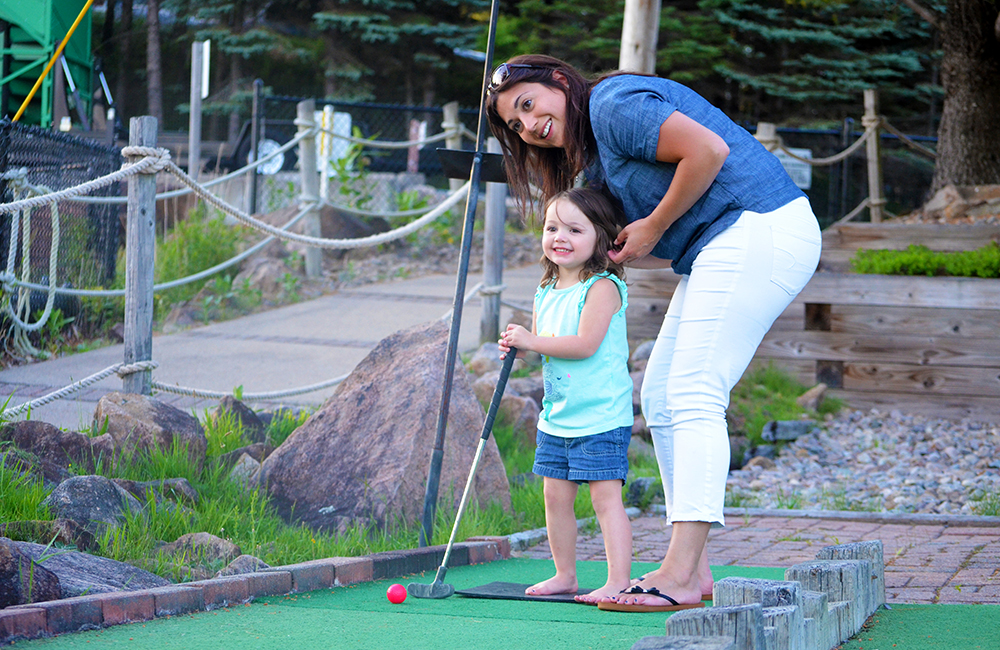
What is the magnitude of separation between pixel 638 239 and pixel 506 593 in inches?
40.3

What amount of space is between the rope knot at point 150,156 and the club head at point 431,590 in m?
2.39

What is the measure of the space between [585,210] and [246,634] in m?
1.41

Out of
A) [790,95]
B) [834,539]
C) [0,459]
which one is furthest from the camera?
[790,95]

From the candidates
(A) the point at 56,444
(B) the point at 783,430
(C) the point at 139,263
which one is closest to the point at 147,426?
(A) the point at 56,444

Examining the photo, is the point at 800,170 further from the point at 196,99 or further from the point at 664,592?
the point at 664,592

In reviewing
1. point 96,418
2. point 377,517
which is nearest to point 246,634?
point 377,517

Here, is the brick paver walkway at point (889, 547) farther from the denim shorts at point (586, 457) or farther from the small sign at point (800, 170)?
the small sign at point (800, 170)

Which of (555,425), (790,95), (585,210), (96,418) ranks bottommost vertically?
(96,418)

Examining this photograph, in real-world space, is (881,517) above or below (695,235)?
below

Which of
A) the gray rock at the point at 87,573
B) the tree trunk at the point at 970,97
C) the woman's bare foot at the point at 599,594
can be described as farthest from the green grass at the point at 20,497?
the tree trunk at the point at 970,97

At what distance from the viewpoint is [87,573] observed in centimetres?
246

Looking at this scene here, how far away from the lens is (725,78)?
1931cm

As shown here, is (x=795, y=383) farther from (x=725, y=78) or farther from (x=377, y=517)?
(x=725, y=78)

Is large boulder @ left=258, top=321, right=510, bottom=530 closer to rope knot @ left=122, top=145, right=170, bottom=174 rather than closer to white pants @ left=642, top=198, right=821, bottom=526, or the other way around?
rope knot @ left=122, top=145, right=170, bottom=174
